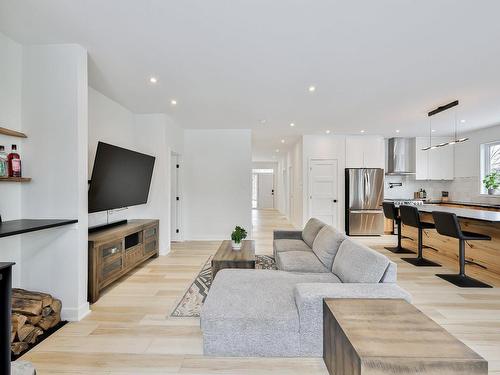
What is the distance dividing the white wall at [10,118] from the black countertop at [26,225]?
180 millimetres

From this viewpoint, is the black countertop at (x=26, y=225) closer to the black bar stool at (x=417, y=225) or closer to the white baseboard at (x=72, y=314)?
the white baseboard at (x=72, y=314)

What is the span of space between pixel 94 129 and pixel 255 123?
2.99 m

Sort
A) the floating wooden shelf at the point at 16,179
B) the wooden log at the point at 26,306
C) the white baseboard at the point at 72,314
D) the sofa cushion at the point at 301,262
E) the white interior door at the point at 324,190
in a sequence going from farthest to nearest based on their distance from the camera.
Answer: the white interior door at the point at 324,190 < the sofa cushion at the point at 301,262 < the white baseboard at the point at 72,314 < the floating wooden shelf at the point at 16,179 < the wooden log at the point at 26,306

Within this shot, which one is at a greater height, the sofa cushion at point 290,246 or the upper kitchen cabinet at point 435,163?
the upper kitchen cabinet at point 435,163

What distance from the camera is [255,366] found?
1800 millimetres

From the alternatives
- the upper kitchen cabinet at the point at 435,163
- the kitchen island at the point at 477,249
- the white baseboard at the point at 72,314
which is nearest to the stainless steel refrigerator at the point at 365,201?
the upper kitchen cabinet at the point at 435,163

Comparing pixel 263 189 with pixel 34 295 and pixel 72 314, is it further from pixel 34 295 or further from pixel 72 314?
pixel 34 295

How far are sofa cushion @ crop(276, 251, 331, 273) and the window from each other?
18.5 ft

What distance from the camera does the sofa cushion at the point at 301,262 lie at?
9.06 feet

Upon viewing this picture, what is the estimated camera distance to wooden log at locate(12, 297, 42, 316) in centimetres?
210

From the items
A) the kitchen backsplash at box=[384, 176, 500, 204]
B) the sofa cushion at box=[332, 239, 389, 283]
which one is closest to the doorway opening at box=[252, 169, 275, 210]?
the kitchen backsplash at box=[384, 176, 500, 204]

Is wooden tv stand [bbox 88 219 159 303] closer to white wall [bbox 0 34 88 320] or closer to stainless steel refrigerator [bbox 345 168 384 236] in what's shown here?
white wall [bbox 0 34 88 320]

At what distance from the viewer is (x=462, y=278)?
344 cm

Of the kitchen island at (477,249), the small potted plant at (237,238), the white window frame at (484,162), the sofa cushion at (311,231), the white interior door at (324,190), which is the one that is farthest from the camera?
the white interior door at (324,190)
